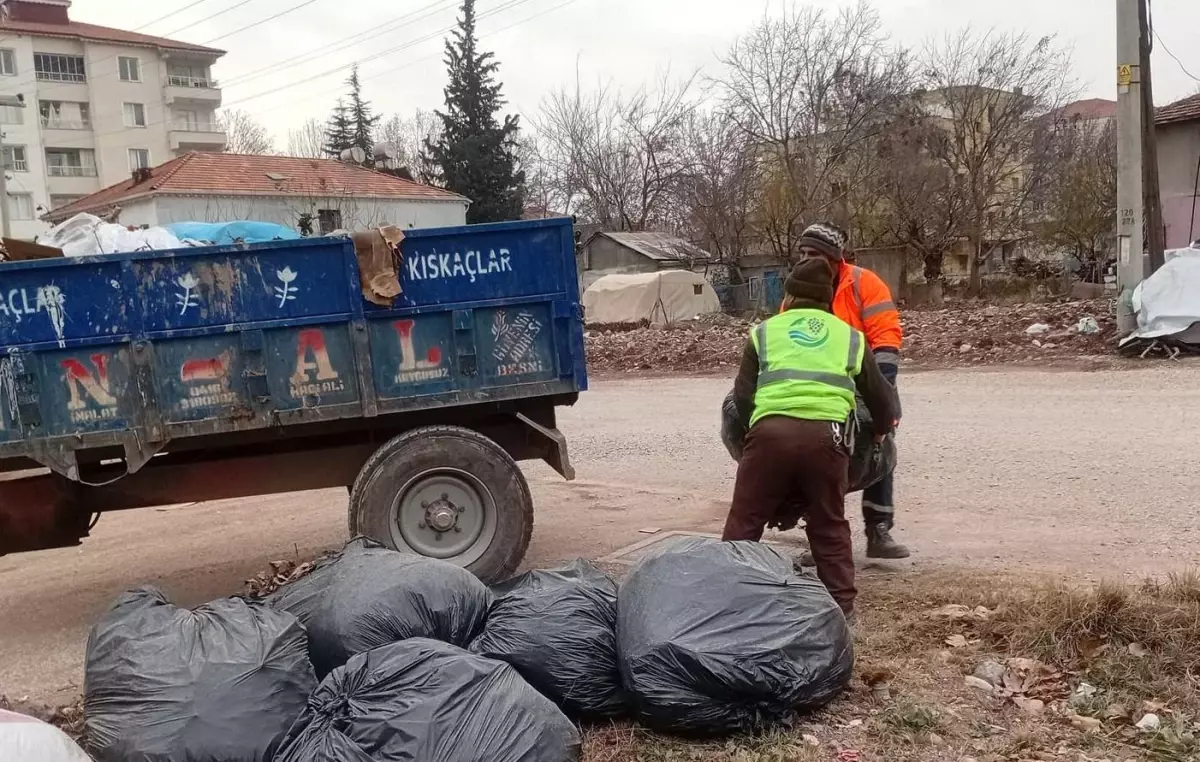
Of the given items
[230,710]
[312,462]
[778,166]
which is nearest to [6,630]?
[312,462]

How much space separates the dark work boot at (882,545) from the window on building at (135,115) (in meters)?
57.6

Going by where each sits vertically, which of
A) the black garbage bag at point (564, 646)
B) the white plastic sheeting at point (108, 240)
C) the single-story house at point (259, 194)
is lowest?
the black garbage bag at point (564, 646)

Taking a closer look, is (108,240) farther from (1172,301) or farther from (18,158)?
(18,158)

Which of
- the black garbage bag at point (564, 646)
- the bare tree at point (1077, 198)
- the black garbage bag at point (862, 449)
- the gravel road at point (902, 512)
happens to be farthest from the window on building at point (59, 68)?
the black garbage bag at point (564, 646)

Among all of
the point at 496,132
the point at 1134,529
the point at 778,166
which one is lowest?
the point at 1134,529

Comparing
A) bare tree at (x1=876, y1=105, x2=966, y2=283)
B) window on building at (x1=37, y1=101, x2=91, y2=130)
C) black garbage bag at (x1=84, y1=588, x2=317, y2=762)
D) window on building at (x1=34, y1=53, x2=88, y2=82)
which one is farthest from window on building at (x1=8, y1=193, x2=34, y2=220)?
black garbage bag at (x1=84, y1=588, x2=317, y2=762)

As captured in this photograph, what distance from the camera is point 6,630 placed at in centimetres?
489

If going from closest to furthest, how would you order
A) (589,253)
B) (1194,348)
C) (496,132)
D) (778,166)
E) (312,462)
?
1. (312,462)
2. (1194,348)
3. (778,166)
4. (589,253)
5. (496,132)

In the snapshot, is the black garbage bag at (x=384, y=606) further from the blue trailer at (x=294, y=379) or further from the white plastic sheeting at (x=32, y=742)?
the blue trailer at (x=294, y=379)

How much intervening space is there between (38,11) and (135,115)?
7161 millimetres

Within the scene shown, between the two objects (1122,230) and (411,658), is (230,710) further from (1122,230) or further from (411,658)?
(1122,230)

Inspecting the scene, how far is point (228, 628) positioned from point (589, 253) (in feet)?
99.7

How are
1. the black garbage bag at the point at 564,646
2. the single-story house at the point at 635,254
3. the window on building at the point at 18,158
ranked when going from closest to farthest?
the black garbage bag at the point at 564,646 < the single-story house at the point at 635,254 < the window on building at the point at 18,158

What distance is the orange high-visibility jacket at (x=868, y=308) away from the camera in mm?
4625
